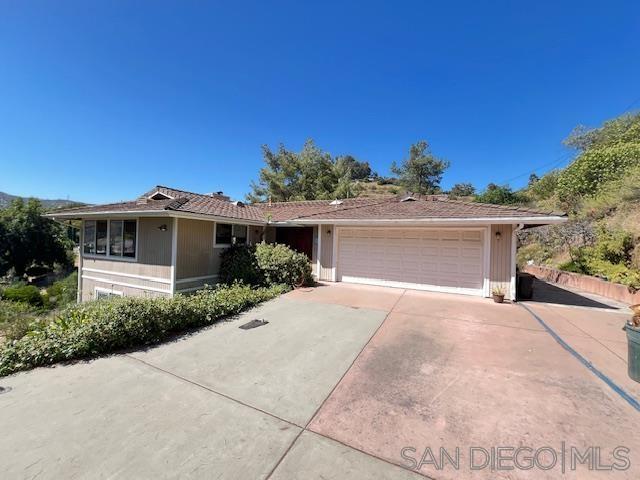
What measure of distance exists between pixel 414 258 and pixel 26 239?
114ft

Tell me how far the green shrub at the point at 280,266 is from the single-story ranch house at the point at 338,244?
1.50 metres

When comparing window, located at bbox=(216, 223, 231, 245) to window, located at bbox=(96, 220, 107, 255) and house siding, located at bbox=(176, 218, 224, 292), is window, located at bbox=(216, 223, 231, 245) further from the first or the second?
window, located at bbox=(96, 220, 107, 255)

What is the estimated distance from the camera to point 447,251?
898 centimetres

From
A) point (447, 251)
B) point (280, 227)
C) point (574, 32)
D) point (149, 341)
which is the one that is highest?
point (574, 32)

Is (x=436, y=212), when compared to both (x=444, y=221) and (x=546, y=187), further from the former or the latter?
(x=546, y=187)

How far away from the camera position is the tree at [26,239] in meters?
24.1

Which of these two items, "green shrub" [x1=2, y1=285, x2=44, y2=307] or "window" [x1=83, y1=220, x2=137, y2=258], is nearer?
"window" [x1=83, y1=220, x2=137, y2=258]

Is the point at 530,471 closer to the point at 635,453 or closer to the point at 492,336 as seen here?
the point at 635,453

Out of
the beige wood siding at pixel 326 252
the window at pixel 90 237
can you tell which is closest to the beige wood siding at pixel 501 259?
the beige wood siding at pixel 326 252

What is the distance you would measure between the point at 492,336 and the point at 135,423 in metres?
5.80

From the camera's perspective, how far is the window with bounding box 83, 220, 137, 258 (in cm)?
927

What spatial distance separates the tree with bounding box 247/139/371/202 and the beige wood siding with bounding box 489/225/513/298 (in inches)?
784

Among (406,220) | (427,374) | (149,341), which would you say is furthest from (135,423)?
(406,220)

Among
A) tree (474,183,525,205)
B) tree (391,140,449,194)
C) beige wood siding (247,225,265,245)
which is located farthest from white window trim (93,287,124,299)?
tree (391,140,449,194)
